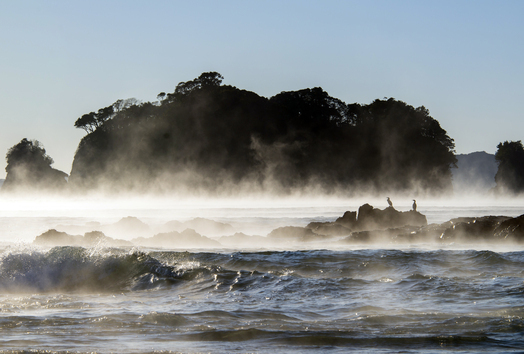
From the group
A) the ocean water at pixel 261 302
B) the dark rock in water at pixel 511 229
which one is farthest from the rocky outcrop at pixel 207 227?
the dark rock in water at pixel 511 229

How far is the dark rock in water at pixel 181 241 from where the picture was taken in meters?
22.3

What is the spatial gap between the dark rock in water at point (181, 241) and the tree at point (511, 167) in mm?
71797

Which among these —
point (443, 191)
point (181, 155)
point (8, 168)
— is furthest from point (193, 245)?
point (8, 168)

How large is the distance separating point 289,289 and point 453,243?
11629 mm

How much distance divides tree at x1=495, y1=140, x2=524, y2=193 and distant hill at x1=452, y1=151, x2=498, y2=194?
1817 centimetres

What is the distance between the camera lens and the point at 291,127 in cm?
7931

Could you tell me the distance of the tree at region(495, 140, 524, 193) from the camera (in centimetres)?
8300

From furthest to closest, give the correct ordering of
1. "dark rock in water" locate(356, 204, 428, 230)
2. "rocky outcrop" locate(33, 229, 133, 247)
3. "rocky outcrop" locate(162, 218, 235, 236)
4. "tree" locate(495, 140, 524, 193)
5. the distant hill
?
the distant hill < "tree" locate(495, 140, 524, 193) < "rocky outcrop" locate(162, 218, 235, 236) < "dark rock in water" locate(356, 204, 428, 230) < "rocky outcrop" locate(33, 229, 133, 247)

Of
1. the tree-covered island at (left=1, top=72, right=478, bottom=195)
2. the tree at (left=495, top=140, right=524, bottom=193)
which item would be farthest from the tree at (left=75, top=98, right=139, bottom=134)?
the tree at (left=495, top=140, right=524, bottom=193)

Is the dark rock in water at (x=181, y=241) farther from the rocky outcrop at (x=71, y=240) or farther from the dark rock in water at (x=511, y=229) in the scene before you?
the dark rock in water at (x=511, y=229)

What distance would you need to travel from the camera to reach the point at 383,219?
2694cm

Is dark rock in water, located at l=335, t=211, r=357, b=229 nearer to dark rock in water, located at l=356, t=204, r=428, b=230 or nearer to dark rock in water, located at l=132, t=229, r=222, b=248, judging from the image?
dark rock in water, located at l=356, t=204, r=428, b=230

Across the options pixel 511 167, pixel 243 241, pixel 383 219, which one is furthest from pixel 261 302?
pixel 511 167

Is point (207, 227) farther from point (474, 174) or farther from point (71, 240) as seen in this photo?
point (474, 174)
